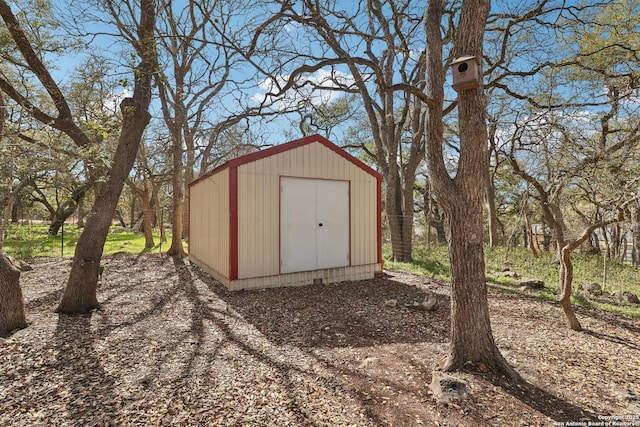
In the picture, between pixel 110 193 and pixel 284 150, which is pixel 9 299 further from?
pixel 284 150

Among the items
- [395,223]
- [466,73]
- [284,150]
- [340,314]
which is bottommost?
[340,314]

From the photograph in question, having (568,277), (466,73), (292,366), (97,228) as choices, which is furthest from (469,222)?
(97,228)

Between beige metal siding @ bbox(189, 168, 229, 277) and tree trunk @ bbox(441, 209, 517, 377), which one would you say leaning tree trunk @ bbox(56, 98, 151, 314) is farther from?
tree trunk @ bbox(441, 209, 517, 377)

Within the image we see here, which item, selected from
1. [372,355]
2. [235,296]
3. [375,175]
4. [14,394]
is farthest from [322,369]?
[375,175]

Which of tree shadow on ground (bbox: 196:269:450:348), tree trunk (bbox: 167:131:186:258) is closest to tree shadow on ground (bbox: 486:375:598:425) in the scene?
tree shadow on ground (bbox: 196:269:450:348)

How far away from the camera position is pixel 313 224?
615 centimetres

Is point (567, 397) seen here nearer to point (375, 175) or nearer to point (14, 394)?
point (14, 394)

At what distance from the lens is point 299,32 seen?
5223 millimetres

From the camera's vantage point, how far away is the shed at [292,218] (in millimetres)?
5488

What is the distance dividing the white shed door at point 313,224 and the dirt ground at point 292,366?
125cm

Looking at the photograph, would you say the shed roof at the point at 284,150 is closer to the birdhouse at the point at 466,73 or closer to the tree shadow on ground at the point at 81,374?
the tree shadow on ground at the point at 81,374

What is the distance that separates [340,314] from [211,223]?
3.63 m

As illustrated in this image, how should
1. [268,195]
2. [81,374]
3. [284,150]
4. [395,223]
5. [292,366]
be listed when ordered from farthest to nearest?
[395,223]
[284,150]
[268,195]
[292,366]
[81,374]

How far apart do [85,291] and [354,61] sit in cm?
431
